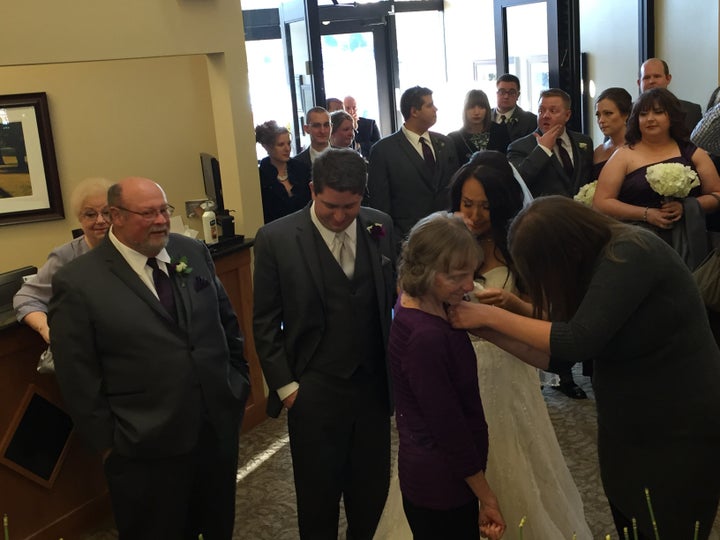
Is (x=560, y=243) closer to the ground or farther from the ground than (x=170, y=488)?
farther from the ground

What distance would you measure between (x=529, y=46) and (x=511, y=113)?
256 centimetres

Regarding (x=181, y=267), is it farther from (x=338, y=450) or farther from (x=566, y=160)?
(x=566, y=160)

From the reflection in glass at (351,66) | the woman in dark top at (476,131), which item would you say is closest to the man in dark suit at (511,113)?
the woman in dark top at (476,131)

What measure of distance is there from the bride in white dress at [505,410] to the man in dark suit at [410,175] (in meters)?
2.07

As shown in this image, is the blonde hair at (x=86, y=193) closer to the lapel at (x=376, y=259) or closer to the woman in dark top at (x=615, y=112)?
the lapel at (x=376, y=259)

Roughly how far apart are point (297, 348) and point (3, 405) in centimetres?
148

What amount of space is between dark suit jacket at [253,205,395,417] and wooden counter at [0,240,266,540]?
130 cm

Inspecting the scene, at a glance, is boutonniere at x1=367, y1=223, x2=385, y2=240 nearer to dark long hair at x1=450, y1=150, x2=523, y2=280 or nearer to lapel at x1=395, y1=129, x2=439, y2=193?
dark long hair at x1=450, y1=150, x2=523, y2=280

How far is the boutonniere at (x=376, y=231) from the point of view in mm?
2969

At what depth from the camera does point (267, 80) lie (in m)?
9.52

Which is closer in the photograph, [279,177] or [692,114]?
[279,177]

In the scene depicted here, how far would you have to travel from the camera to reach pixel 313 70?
265 inches

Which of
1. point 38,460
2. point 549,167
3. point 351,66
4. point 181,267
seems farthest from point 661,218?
point 351,66

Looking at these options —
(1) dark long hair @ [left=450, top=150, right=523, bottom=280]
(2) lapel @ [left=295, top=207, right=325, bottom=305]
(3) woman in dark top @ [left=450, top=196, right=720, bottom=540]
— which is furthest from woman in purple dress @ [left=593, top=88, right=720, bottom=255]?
(3) woman in dark top @ [left=450, top=196, right=720, bottom=540]
